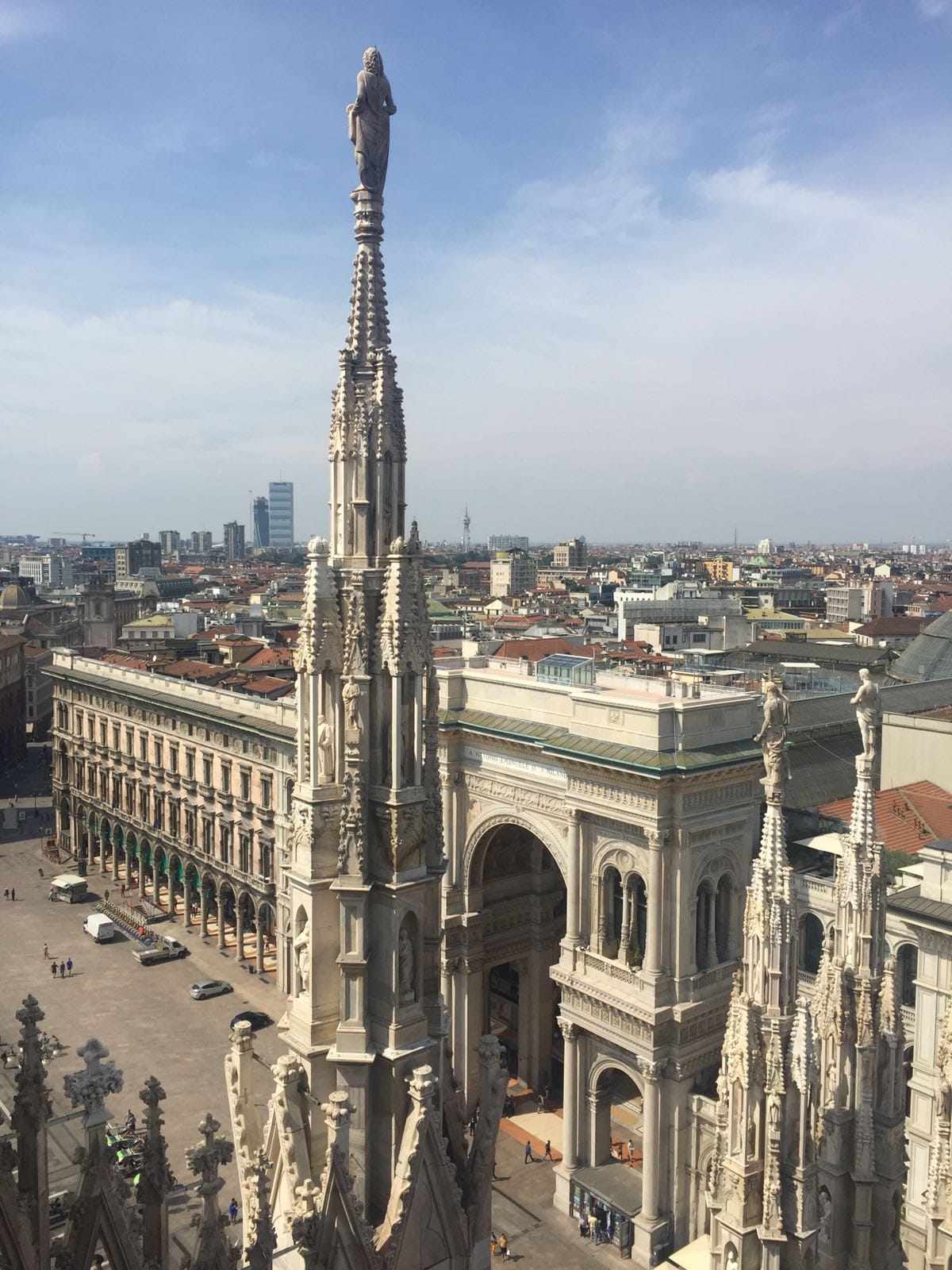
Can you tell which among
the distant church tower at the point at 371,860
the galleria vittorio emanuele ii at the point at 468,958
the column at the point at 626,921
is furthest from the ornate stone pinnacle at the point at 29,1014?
the column at the point at 626,921

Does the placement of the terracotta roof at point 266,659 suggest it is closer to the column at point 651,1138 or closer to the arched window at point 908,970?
the column at point 651,1138

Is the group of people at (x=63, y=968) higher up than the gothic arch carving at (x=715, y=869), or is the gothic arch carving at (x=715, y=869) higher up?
the gothic arch carving at (x=715, y=869)

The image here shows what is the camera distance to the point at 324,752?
1097 centimetres

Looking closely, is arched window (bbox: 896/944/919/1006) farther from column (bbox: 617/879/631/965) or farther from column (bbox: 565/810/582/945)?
column (bbox: 565/810/582/945)

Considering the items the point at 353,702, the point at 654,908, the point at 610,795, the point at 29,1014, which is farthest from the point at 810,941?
the point at 29,1014

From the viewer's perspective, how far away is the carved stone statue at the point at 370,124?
36.6 feet

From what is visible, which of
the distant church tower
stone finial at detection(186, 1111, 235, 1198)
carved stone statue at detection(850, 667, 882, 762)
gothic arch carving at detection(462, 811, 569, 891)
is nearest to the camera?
stone finial at detection(186, 1111, 235, 1198)

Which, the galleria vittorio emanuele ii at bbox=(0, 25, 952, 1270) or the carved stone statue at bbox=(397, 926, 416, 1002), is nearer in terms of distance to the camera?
the galleria vittorio emanuele ii at bbox=(0, 25, 952, 1270)

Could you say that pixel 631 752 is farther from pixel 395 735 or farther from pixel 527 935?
pixel 395 735

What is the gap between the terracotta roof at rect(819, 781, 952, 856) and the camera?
35.4 m

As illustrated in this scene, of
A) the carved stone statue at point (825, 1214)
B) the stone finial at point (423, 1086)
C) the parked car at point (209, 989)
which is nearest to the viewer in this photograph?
the stone finial at point (423, 1086)

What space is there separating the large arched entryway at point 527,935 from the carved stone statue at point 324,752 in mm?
29501

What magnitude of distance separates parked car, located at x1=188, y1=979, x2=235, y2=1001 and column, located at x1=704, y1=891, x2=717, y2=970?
93.2 feet

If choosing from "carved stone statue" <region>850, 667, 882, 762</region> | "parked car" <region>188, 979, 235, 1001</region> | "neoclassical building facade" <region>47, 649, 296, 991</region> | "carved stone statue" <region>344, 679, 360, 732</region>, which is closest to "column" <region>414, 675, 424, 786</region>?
"carved stone statue" <region>344, 679, 360, 732</region>
